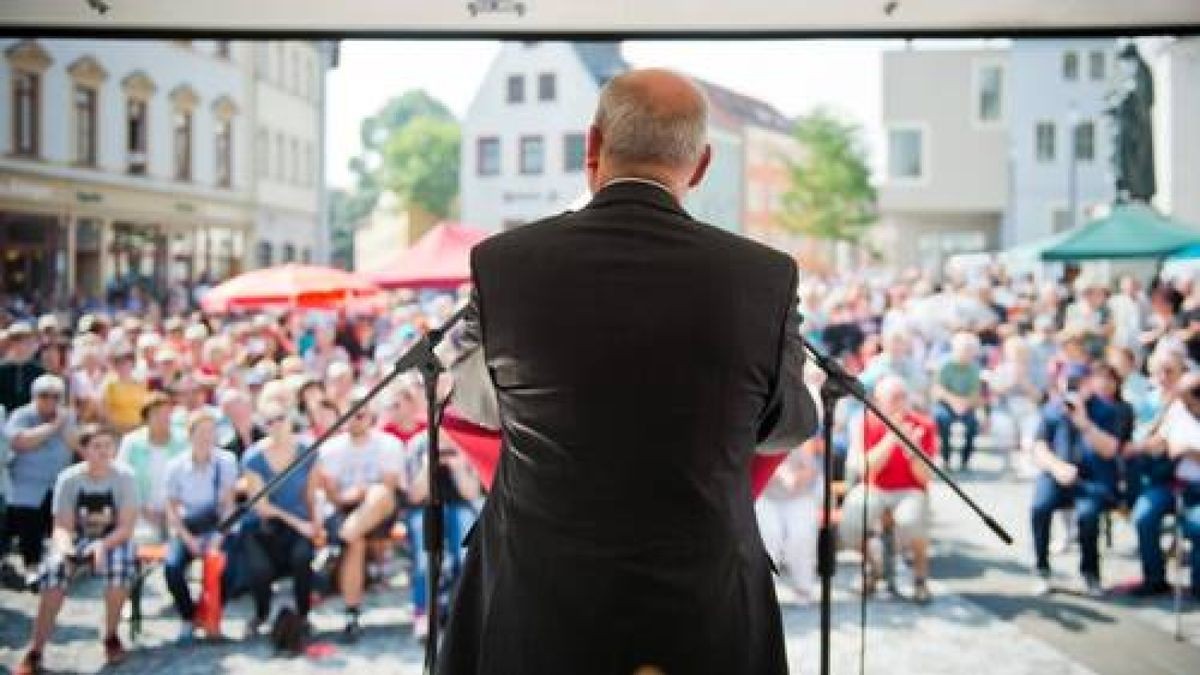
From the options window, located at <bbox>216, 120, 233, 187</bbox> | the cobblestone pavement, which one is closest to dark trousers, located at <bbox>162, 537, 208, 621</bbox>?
the cobblestone pavement

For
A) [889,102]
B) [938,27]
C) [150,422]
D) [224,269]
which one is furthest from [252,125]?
[889,102]

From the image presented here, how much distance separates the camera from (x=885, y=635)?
218 inches

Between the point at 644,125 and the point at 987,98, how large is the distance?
2594 centimetres

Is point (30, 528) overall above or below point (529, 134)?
below

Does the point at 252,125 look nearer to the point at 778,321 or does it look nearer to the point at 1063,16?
the point at 1063,16

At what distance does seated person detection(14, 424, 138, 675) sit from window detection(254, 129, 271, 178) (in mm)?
10820

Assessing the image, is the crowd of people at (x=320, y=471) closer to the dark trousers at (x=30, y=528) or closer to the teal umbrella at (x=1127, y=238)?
the dark trousers at (x=30, y=528)

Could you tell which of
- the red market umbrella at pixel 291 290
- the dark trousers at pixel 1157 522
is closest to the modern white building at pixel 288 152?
the red market umbrella at pixel 291 290

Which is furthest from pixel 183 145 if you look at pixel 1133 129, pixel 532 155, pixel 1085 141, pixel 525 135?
pixel 1085 141

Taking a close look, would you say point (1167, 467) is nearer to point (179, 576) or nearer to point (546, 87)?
point (179, 576)

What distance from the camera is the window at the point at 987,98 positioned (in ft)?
83.9

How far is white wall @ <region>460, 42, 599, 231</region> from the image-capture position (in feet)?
87.6

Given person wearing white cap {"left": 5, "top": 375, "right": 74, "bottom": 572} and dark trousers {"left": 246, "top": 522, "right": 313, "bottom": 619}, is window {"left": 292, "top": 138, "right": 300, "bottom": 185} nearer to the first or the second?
person wearing white cap {"left": 5, "top": 375, "right": 74, "bottom": 572}

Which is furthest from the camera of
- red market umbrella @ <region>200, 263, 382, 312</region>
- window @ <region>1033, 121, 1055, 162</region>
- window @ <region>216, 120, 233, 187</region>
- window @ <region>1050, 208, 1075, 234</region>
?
window @ <region>1050, 208, 1075, 234</region>
